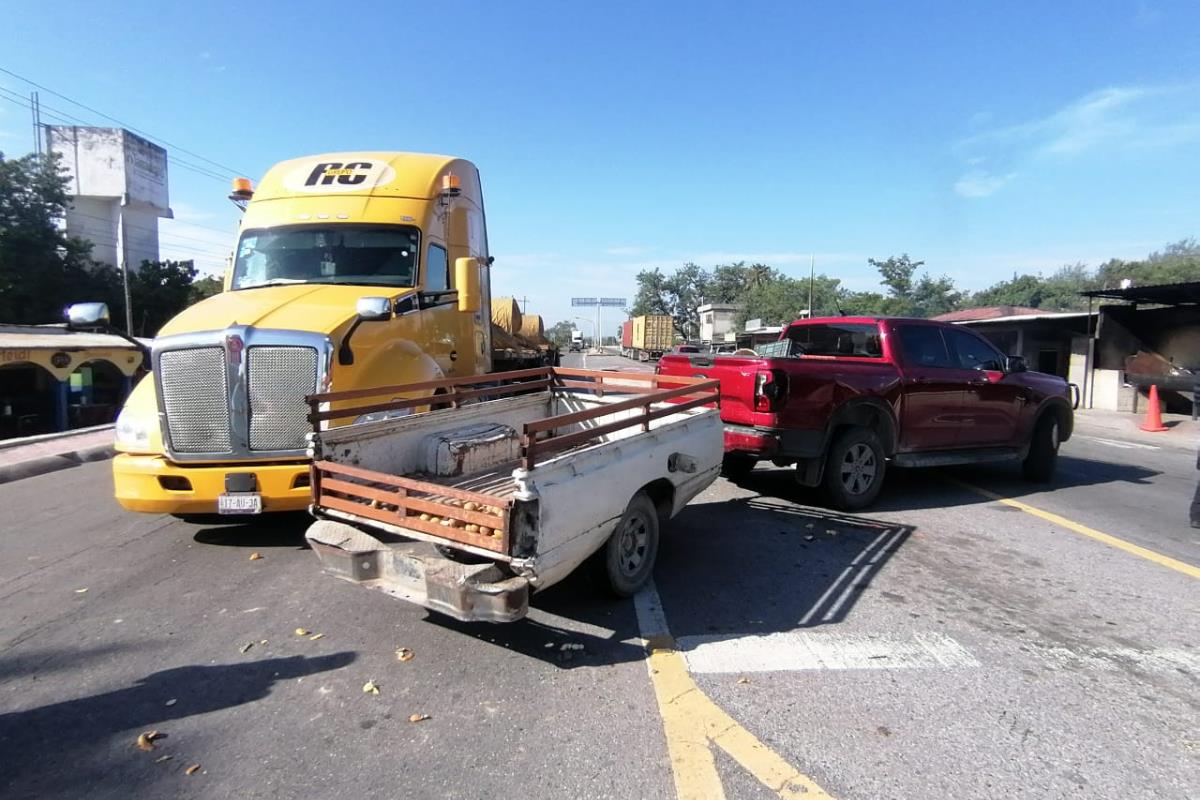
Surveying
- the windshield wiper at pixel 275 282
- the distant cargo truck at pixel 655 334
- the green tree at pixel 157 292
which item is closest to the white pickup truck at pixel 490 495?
the windshield wiper at pixel 275 282

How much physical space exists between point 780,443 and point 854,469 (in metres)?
1.06

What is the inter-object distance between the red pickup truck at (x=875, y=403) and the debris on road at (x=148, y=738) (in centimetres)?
481

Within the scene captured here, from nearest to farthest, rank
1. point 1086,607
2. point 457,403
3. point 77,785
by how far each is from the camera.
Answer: point 77,785, point 1086,607, point 457,403

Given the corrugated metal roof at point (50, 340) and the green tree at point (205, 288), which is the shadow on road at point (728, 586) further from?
the green tree at point (205, 288)

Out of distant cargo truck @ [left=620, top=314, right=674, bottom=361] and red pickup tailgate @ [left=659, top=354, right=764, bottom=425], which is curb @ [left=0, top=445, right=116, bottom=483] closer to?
red pickup tailgate @ [left=659, top=354, right=764, bottom=425]

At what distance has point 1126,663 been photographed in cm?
360

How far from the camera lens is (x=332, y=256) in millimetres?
6707

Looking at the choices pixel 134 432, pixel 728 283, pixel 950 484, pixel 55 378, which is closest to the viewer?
pixel 134 432

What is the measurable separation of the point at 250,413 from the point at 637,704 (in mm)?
3798

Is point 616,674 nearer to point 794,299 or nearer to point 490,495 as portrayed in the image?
point 490,495

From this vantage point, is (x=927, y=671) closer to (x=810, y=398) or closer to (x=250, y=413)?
(x=810, y=398)

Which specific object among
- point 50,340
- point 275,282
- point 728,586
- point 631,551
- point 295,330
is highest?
point 275,282

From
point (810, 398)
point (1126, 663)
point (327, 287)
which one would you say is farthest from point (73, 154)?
point (1126, 663)

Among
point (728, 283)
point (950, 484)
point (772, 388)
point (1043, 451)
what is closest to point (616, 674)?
point (772, 388)
